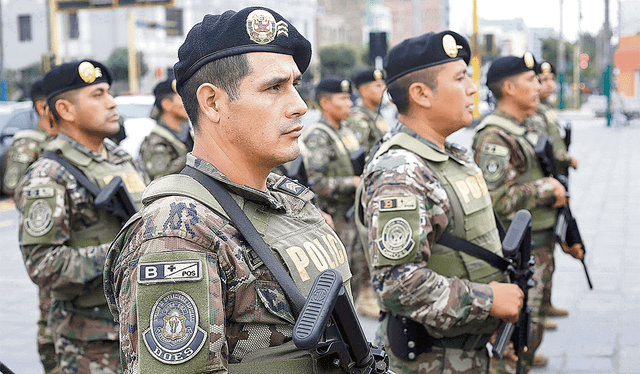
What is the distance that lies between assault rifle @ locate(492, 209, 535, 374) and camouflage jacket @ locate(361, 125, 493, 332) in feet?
0.50

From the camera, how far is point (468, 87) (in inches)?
129

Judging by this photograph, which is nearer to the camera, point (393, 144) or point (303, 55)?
point (303, 55)

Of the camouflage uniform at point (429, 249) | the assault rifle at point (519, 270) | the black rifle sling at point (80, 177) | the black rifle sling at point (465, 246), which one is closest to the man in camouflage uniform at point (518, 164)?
the assault rifle at point (519, 270)

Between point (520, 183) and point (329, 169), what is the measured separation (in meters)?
2.56

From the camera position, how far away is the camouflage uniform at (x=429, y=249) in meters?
2.87

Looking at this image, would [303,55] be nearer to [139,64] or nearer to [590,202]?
[590,202]

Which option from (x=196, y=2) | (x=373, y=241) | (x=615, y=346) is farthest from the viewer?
(x=196, y=2)

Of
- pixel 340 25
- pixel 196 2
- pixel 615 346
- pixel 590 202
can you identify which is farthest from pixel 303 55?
pixel 340 25

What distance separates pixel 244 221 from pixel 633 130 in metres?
28.2

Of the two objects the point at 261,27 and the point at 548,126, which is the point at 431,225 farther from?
the point at 548,126

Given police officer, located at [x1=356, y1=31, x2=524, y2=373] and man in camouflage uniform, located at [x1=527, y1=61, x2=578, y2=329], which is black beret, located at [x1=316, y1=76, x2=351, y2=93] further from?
police officer, located at [x1=356, y1=31, x2=524, y2=373]

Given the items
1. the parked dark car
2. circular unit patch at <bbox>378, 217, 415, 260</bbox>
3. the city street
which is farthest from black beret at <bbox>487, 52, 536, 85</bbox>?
the parked dark car

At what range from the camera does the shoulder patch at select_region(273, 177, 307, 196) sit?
200 centimetres

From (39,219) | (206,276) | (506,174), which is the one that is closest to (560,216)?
(506,174)
